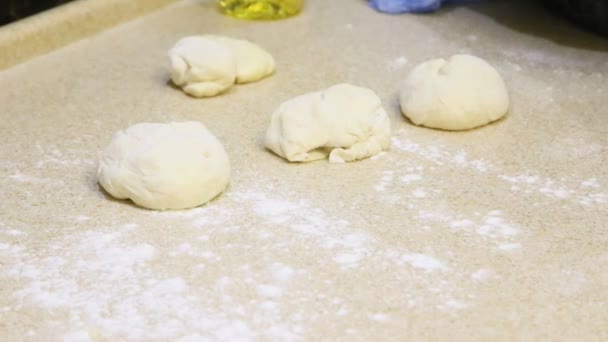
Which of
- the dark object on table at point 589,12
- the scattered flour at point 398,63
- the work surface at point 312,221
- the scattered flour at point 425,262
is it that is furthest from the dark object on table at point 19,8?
the dark object on table at point 589,12

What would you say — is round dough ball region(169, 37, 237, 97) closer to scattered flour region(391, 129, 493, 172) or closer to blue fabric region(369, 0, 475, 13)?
scattered flour region(391, 129, 493, 172)

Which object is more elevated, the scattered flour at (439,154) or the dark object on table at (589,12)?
the dark object on table at (589,12)

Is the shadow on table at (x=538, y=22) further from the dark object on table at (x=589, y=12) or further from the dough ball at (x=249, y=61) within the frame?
the dough ball at (x=249, y=61)

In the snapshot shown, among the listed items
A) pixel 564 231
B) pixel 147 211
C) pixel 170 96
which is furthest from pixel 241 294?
pixel 170 96

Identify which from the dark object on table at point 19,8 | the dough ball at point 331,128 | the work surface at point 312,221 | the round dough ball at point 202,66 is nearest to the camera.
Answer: the work surface at point 312,221

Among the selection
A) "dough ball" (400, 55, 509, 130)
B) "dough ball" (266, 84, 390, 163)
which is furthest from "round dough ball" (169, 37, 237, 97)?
"dough ball" (400, 55, 509, 130)

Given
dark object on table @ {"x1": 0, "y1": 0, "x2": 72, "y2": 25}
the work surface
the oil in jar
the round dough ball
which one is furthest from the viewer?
the oil in jar
